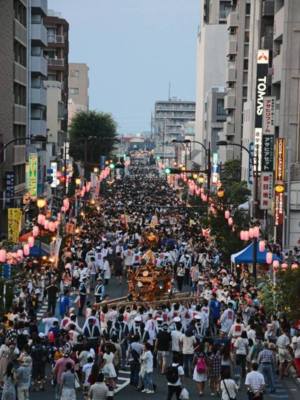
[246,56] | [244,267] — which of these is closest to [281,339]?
[244,267]

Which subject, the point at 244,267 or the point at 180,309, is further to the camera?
the point at 244,267

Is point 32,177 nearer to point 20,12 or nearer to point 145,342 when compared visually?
point 20,12

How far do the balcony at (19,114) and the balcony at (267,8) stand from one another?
1571cm

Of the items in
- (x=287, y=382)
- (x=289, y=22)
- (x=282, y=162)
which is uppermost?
(x=289, y=22)

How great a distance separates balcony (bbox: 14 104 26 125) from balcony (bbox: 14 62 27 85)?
159 cm

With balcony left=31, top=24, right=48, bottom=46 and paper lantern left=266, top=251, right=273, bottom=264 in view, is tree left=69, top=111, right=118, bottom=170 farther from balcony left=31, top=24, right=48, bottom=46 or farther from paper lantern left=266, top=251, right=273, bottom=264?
paper lantern left=266, top=251, right=273, bottom=264

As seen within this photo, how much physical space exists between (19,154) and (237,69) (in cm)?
3587

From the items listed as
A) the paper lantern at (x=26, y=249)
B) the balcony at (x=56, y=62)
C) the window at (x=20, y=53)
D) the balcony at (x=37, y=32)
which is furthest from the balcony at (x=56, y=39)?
the paper lantern at (x=26, y=249)

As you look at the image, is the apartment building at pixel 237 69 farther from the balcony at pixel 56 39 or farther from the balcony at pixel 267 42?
the balcony at pixel 267 42

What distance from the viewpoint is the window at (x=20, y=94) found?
63406 mm

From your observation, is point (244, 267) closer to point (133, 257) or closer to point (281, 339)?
point (133, 257)

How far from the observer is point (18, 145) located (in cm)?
6322

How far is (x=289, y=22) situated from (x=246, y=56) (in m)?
42.8

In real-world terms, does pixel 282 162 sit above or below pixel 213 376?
above
